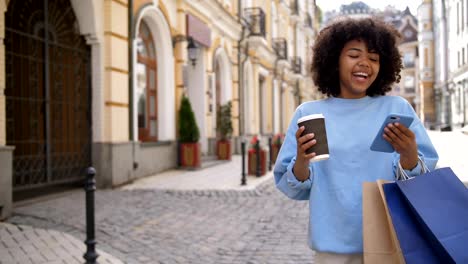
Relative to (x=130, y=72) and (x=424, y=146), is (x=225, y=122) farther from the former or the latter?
(x=424, y=146)

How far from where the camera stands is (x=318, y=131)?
5.88 ft

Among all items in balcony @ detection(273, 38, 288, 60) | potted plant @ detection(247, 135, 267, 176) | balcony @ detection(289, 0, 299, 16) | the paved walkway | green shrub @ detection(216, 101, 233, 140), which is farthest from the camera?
balcony @ detection(289, 0, 299, 16)

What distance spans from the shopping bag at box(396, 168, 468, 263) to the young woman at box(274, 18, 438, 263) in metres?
0.16

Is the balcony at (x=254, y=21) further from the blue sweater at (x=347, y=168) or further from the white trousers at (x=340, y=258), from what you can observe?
the white trousers at (x=340, y=258)

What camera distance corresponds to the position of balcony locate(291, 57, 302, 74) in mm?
30016

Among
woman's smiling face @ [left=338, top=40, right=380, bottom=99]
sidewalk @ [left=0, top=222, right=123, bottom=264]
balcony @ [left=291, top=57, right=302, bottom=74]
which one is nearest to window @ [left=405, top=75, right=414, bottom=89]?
balcony @ [left=291, top=57, right=302, bottom=74]

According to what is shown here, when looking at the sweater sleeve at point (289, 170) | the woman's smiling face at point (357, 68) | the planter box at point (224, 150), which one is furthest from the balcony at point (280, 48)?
the sweater sleeve at point (289, 170)

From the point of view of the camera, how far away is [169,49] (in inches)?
484

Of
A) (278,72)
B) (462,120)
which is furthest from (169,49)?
(462,120)

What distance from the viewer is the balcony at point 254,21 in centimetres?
1969

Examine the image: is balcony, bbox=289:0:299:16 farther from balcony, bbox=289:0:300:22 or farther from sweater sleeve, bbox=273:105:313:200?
sweater sleeve, bbox=273:105:313:200

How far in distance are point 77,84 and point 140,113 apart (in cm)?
267

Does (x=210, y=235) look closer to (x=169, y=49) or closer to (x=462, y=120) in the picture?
(x=169, y=49)

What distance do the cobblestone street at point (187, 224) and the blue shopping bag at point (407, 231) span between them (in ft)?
10.5
